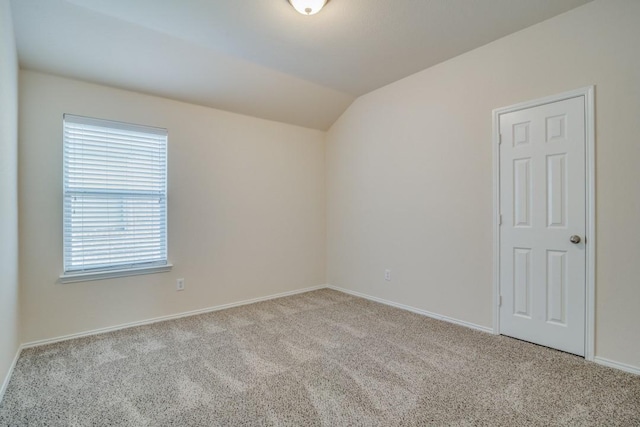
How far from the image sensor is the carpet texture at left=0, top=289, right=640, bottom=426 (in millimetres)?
1765

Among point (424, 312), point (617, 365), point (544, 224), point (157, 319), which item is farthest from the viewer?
point (424, 312)

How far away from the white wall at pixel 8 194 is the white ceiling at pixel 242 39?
365 millimetres

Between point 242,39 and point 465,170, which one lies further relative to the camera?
point 465,170

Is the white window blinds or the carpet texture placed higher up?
the white window blinds

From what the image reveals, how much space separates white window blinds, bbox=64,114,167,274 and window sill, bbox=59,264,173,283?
0.17 ft

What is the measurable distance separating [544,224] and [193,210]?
138 inches

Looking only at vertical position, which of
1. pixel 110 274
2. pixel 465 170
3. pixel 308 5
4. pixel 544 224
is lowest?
pixel 110 274

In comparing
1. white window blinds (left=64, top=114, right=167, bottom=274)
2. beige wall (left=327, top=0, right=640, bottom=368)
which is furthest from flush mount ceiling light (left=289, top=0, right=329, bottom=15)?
white window blinds (left=64, top=114, right=167, bottom=274)

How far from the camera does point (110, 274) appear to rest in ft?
10.0

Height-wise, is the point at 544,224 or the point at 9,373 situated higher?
the point at 544,224

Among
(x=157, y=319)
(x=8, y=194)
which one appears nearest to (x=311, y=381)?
(x=157, y=319)

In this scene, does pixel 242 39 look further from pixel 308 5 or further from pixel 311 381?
pixel 311 381

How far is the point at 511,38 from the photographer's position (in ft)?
9.08

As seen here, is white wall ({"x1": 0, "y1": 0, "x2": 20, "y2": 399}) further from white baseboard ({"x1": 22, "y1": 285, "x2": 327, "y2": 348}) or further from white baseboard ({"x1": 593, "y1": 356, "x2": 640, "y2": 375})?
white baseboard ({"x1": 593, "y1": 356, "x2": 640, "y2": 375})
